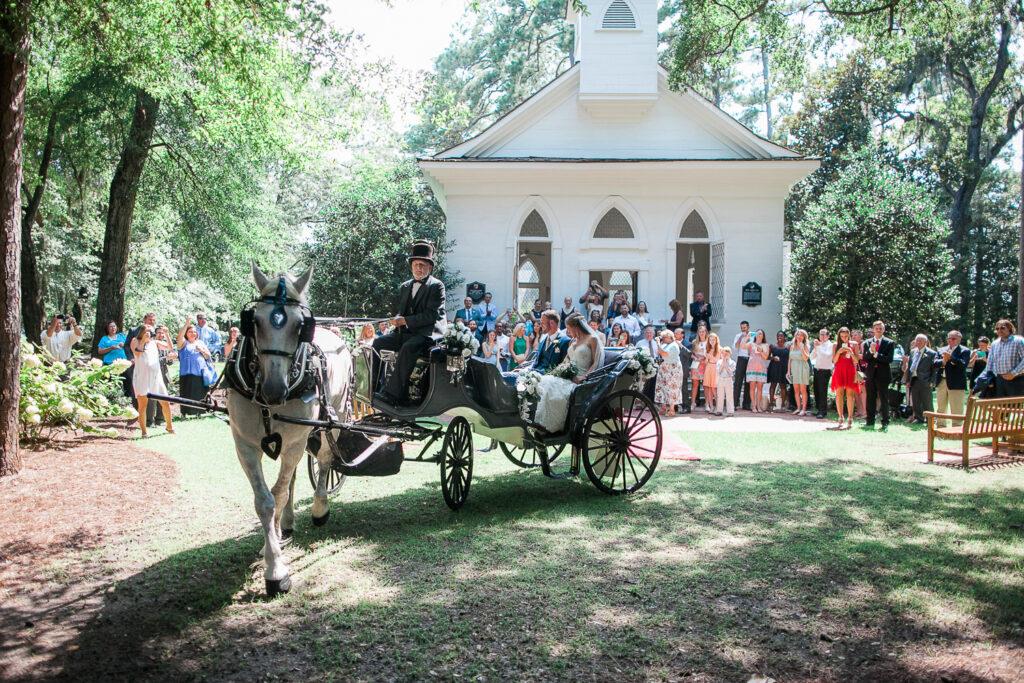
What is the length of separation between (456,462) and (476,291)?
14437 mm

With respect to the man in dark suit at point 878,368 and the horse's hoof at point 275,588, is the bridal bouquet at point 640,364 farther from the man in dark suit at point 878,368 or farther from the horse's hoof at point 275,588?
the man in dark suit at point 878,368

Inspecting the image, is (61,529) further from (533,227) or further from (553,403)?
(533,227)

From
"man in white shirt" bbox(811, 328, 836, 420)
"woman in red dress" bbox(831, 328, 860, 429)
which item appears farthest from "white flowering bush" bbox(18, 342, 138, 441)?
"man in white shirt" bbox(811, 328, 836, 420)

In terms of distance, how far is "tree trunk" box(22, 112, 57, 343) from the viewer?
17047mm

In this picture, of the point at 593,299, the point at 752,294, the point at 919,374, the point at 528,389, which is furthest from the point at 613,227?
the point at 528,389

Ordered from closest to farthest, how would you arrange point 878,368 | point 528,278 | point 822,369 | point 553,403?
point 553,403 < point 878,368 < point 822,369 < point 528,278

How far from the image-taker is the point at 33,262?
1766 cm

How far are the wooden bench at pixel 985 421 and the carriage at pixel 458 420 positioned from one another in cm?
480

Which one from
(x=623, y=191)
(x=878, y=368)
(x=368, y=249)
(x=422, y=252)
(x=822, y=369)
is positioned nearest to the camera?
(x=422, y=252)

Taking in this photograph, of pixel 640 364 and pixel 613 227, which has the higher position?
pixel 613 227

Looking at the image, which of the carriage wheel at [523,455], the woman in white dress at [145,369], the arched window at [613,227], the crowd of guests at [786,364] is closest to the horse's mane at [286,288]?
the carriage wheel at [523,455]

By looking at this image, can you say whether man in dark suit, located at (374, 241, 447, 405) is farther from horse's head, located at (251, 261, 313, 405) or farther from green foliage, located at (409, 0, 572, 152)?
green foliage, located at (409, 0, 572, 152)

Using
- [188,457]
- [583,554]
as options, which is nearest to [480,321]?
[188,457]

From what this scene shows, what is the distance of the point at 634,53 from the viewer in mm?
22875
